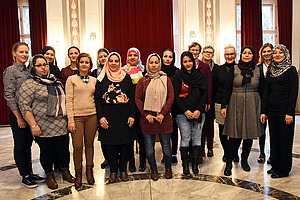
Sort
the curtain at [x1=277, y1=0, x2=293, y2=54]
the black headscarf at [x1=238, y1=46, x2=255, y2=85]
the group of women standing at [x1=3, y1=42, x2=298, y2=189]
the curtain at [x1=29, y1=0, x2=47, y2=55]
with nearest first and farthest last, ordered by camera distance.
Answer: the group of women standing at [x1=3, y1=42, x2=298, y2=189], the black headscarf at [x1=238, y1=46, x2=255, y2=85], the curtain at [x1=29, y1=0, x2=47, y2=55], the curtain at [x1=277, y1=0, x2=293, y2=54]

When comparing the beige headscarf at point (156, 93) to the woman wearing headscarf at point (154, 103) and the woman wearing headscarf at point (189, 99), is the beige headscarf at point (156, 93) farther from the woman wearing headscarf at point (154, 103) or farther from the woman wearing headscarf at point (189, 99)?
the woman wearing headscarf at point (189, 99)

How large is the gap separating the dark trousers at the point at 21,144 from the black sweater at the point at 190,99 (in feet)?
5.44

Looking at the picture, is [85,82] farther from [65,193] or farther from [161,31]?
[161,31]

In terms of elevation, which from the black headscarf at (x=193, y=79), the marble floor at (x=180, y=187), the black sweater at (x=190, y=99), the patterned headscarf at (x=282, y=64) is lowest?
the marble floor at (x=180, y=187)

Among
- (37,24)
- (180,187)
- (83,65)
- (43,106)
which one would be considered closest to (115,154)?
(180,187)

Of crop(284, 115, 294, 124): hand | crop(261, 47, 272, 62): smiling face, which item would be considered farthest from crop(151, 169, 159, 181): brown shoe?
crop(261, 47, 272, 62): smiling face

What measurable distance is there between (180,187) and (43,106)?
163 cm

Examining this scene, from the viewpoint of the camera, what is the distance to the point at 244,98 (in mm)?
2877

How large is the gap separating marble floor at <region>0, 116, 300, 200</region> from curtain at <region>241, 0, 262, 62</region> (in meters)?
4.27

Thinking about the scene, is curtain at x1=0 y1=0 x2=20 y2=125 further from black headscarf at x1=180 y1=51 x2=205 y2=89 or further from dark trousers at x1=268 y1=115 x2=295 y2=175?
dark trousers at x1=268 y1=115 x2=295 y2=175

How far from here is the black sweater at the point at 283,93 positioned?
268cm

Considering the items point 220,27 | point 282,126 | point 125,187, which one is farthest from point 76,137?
point 220,27

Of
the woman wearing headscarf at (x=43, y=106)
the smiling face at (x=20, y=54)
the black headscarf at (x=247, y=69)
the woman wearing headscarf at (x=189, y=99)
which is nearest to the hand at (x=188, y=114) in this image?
the woman wearing headscarf at (x=189, y=99)

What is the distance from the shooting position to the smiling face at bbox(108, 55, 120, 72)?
272 centimetres
